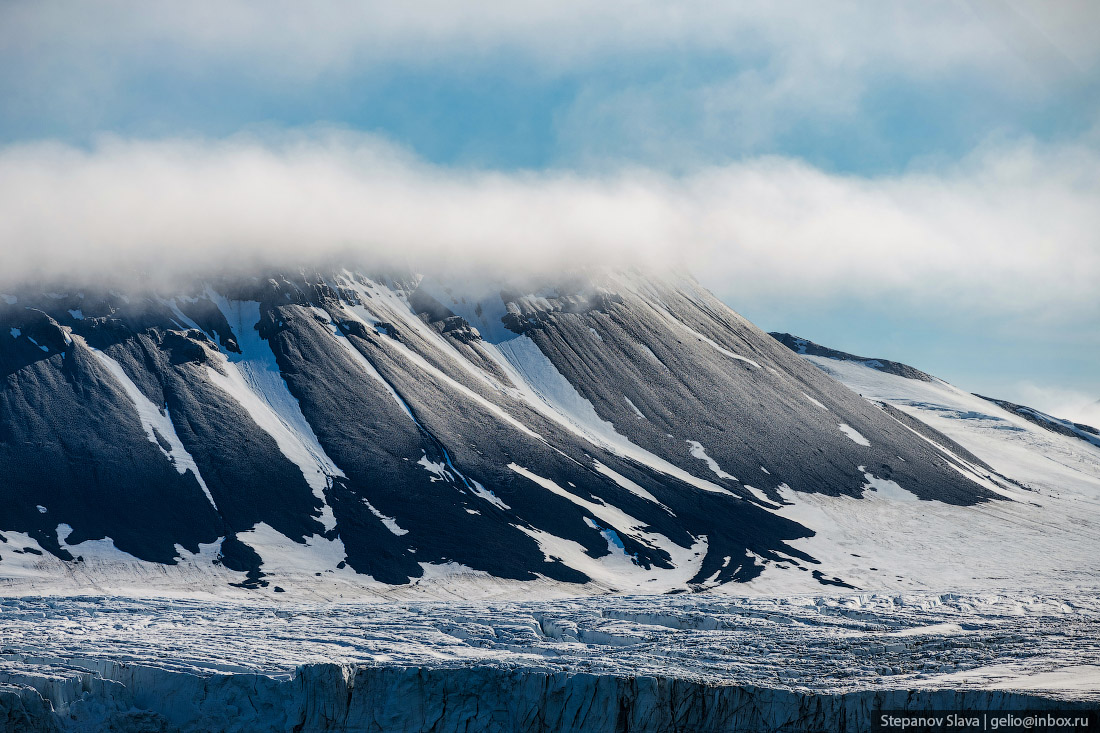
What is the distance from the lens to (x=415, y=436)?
382ft

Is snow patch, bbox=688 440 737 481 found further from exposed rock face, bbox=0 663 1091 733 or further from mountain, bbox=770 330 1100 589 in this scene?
exposed rock face, bbox=0 663 1091 733

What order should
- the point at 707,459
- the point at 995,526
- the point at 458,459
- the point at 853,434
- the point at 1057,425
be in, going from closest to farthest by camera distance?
the point at 458,459, the point at 995,526, the point at 707,459, the point at 853,434, the point at 1057,425

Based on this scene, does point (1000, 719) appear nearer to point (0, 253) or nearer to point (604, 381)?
point (604, 381)

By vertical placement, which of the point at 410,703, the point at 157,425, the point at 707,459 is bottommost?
the point at 410,703

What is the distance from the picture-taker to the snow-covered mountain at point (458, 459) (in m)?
92.0

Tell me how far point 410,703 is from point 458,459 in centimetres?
7609

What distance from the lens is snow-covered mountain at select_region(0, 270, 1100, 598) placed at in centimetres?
9200

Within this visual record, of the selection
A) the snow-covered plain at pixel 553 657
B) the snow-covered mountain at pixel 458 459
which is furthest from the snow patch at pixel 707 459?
the snow-covered plain at pixel 553 657

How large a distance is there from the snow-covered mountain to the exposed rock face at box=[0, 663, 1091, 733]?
146 ft

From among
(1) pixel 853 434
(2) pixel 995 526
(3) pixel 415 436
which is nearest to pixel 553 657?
(3) pixel 415 436

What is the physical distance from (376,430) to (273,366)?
2286 cm

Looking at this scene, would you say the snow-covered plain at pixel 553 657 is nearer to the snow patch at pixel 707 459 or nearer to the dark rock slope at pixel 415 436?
the dark rock slope at pixel 415 436

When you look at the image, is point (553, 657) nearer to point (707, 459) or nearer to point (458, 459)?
point (458, 459)

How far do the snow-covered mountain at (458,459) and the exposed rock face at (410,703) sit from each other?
146ft
